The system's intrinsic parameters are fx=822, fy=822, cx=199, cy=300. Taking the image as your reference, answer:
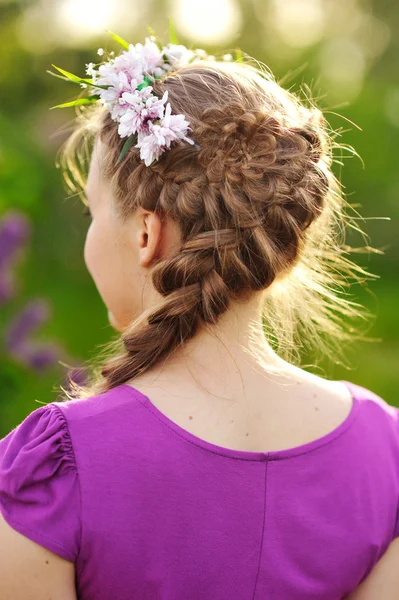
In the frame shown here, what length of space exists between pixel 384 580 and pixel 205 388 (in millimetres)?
531

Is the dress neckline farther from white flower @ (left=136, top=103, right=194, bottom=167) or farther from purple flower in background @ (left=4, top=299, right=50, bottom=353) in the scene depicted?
purple flower in background @ (left=4, top=299, right=50, bottom=353)

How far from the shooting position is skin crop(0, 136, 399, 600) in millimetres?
1331

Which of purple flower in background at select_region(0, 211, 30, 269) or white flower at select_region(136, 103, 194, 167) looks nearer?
white flower at select_region(136, 103, 194, 167)

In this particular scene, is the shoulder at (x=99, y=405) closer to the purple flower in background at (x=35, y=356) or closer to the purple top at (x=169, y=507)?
the purple top at (x=169, y=507)

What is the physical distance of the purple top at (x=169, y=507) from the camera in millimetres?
1337

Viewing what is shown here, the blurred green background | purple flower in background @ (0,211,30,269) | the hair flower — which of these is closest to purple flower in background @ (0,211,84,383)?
purple flower in background @ (0,211,30,269)

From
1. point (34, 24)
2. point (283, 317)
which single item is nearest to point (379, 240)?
point (34, 24)

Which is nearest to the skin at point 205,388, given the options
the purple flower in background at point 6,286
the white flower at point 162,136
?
the white flower at point 162,136

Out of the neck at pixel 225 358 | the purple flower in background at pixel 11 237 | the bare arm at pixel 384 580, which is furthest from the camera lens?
the purple flower in background at pixel 11 237

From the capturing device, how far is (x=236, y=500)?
1.42m

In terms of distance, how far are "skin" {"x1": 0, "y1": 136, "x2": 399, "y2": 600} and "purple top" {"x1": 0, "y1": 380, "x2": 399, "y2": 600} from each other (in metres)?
0.03

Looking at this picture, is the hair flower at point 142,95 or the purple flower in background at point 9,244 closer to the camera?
the hair flower at point 142,95

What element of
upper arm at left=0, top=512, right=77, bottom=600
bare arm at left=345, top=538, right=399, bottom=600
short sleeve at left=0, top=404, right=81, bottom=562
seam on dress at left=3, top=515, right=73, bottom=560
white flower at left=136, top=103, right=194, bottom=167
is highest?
white flower at left=136, top=103, right=194, bottom=167

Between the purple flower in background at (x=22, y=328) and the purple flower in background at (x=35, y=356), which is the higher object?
the purple flower in background at (x=22, y=328)
